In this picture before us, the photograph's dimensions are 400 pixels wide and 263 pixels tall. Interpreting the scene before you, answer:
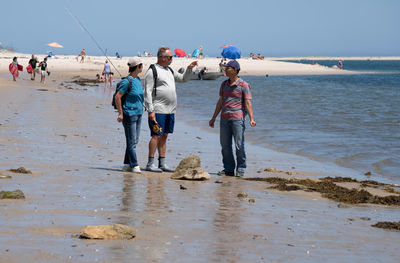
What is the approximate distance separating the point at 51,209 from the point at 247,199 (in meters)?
2.22

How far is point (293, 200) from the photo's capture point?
23.1 feet

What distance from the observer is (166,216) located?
568 centimetres

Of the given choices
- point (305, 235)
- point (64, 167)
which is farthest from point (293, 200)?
point (64, 167)

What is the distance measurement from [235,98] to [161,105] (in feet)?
3.46

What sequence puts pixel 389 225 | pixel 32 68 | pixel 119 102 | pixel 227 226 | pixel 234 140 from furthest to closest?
pixel 32 68 < pixel 234 140 < pixel 119 102 < pixel 389 225 < pixel 227 226

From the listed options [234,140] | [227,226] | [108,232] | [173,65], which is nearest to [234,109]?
[234,140]

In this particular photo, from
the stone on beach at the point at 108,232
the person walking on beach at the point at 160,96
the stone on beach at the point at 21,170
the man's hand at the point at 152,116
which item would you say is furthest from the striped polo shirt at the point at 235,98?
the stone on beach at the point at 108,232

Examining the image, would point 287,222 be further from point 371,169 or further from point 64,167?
point 371,169

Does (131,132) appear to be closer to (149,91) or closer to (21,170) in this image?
(149,91)

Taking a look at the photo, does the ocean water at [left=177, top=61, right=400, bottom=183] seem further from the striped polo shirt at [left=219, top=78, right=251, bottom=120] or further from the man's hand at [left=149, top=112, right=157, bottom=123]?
the man's hand at [left=149, top=112, right=157, bottom=123]

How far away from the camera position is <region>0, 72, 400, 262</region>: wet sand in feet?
14.8

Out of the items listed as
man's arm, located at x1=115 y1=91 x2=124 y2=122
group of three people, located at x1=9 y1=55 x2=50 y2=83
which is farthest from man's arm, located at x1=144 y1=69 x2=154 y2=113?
group of three people, located at x1=9 y1=55 x2=50 y2=83

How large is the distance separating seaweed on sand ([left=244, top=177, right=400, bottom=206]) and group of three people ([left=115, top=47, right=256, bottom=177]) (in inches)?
→ 32.0

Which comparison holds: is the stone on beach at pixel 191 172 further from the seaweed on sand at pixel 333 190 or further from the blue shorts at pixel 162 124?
the seaweed on sand at pixel 333 190
